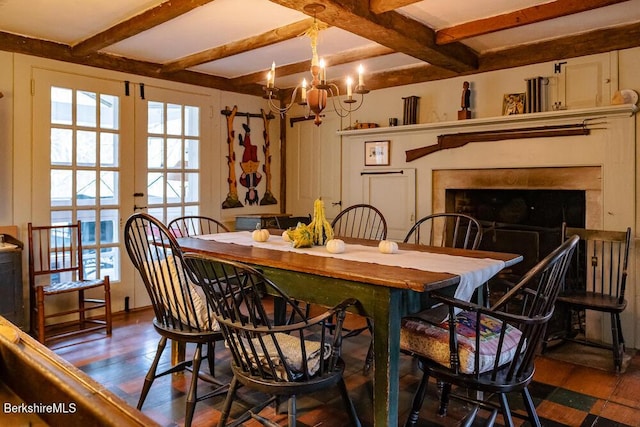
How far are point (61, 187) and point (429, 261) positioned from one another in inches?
124

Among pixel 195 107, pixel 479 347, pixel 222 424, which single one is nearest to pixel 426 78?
pixel 195 107

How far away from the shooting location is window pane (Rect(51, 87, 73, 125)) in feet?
12.3

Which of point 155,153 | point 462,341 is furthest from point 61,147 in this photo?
point 462,341

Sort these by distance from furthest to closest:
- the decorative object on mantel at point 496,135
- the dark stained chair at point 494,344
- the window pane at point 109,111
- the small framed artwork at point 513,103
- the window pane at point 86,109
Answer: the window pane at point 109,111
the window pane at point 86,109
the small framed artwork at point 513,103
the decorative object on mantel at point 496,135
the dark stained chair at point 494,344

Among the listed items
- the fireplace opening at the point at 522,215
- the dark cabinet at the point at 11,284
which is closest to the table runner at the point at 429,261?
the dark cabinet at the point at 11,284

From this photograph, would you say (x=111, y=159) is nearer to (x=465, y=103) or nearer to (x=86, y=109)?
(x=86, y=109)

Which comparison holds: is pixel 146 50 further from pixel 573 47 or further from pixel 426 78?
pixel 573 47

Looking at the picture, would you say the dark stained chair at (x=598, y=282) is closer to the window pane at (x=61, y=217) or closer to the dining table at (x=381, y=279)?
the dining table at (x=381, y=279)

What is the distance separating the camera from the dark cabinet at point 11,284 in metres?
A: 3.17

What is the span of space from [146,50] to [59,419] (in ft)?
12.3

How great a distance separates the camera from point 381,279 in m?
1.68

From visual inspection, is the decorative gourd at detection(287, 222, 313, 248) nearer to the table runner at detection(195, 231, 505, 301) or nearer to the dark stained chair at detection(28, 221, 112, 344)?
the table runner at detection(195, 231, 505, 301)

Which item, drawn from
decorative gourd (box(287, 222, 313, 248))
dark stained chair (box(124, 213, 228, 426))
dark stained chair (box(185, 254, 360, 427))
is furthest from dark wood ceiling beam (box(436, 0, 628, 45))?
dark stained chair (box(124, 213, 228, 426))

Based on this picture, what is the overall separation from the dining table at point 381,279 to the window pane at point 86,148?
2105mm
